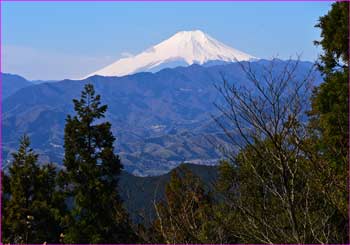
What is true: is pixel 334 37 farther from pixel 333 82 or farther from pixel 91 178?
pixel 91 178

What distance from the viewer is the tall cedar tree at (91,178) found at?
81.7ft

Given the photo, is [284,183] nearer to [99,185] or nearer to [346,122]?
[346,122]

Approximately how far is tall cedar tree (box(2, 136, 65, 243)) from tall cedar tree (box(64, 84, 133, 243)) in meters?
1.33

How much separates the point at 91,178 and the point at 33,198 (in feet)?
12.7

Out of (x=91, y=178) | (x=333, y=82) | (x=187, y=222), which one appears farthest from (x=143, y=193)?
(x=187, y=222)

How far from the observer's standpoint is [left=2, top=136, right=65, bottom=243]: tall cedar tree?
25.9 metres

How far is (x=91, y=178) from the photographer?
83.0ft

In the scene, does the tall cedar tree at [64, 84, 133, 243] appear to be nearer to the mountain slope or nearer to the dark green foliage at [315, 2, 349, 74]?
the mountain slope

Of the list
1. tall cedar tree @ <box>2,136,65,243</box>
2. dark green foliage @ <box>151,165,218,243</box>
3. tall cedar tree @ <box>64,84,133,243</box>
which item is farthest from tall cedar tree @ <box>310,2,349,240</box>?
tall cedar tree @ <box>2,136,65,243</box>

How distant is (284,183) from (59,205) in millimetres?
22999

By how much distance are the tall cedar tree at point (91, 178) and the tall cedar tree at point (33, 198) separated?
52.2 inches

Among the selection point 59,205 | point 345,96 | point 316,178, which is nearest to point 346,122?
point 345,96

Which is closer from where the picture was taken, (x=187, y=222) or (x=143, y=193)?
(x=187, y=222)

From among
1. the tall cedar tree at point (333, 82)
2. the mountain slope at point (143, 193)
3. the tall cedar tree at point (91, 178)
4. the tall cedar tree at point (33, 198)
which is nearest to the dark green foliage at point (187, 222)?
the mountain slope at point (143, 193)
